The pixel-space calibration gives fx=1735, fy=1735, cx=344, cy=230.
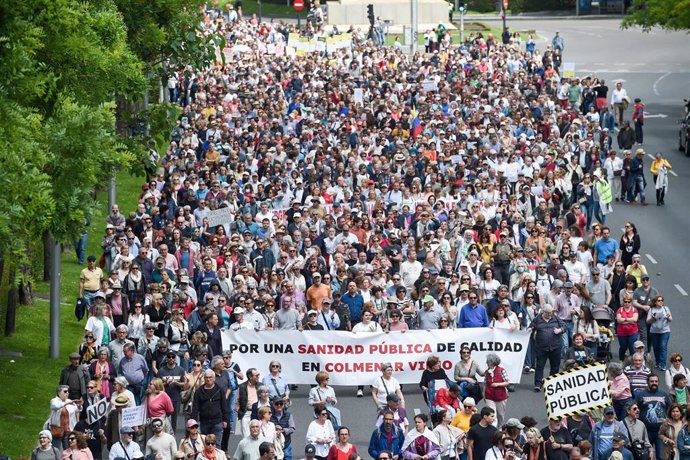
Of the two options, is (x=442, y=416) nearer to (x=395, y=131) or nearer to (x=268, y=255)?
(x=268, y=255)

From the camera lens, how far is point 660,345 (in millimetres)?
26672

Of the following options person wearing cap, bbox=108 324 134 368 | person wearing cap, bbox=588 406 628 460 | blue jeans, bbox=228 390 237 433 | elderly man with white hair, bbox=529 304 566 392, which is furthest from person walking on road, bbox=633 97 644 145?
person wearing cap, bbox=588 406 628 460

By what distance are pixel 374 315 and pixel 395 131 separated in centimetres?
1852

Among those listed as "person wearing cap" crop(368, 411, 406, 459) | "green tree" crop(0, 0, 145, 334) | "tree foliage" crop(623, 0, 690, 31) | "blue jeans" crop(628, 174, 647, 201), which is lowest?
"blue jeans" crop(628, 174, 647, 201)

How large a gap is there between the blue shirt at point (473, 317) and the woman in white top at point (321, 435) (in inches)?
202

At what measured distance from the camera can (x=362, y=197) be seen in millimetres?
34719

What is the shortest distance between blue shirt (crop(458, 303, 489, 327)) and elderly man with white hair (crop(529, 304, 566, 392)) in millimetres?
713

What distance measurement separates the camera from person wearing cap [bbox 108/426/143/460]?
20.6 meters

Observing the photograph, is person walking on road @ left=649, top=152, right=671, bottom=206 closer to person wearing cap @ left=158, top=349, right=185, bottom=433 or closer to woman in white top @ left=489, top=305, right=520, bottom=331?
woman in white top @ left=489, top=305, right=520, bottom=331

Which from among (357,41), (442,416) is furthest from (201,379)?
(357,41)

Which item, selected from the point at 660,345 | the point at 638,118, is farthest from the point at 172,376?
the point at 638,118

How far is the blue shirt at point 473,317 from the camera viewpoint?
25.8 metres

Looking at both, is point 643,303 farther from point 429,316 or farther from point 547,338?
point 429,316

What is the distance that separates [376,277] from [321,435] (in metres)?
6.86
